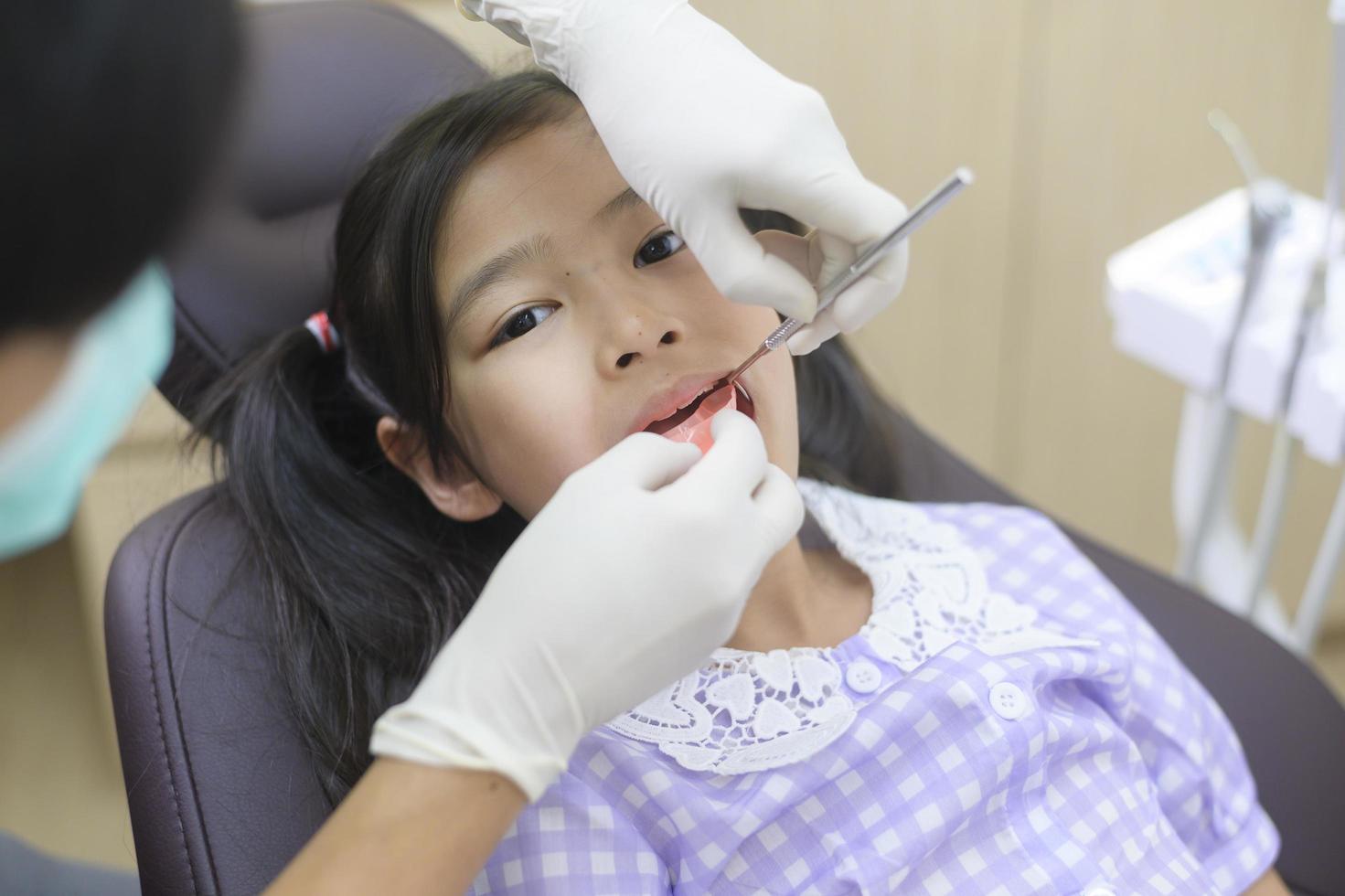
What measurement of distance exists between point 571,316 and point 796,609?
347mm

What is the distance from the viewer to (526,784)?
2.44ft

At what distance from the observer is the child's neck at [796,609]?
1.11m

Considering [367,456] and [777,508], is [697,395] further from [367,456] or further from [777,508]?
[367,456]

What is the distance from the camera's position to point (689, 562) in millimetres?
792

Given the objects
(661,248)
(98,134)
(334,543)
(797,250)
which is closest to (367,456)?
(334,543)

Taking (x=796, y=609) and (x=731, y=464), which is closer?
(x=731, y=464)

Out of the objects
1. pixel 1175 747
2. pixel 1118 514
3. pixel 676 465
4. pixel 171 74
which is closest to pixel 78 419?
pixel 171 74

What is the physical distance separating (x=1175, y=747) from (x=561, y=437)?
0.65m

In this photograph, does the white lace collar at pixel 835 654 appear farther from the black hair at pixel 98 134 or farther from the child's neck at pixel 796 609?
the black hair at pixel 98 134

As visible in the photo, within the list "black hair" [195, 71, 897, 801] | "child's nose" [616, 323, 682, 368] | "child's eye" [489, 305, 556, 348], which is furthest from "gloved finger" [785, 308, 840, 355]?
"black hair" [195, 71, 897, 801]

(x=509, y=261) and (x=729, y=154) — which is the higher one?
(x=729, y=154)

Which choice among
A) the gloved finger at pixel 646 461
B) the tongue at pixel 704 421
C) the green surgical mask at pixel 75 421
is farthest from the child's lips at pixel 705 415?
the green surgical mask at pixel 75 421

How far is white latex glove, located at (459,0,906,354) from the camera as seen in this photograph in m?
0.88

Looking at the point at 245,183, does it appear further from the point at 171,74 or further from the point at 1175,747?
the point at 1175,747
